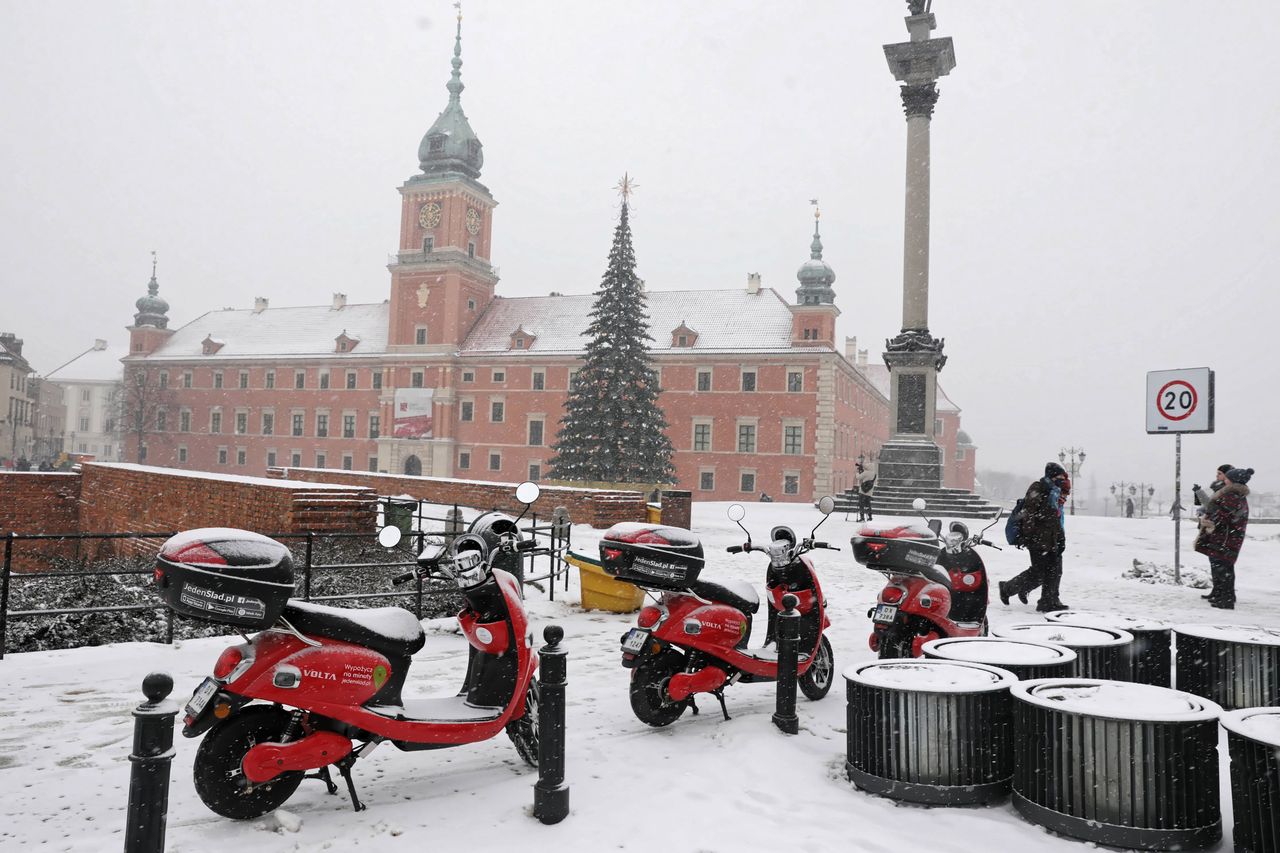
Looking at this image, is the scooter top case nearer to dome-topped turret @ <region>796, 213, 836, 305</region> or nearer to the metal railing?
the metal railing

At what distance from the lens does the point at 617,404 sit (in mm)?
33000

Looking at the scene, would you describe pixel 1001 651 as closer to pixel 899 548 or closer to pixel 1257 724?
pixel 899 548

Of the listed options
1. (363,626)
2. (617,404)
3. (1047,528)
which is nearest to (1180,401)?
(1047,528)

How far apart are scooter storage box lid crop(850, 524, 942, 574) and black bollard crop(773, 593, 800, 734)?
109 cm

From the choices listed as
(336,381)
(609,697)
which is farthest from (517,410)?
(609,697)

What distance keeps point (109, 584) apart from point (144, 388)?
60.5m

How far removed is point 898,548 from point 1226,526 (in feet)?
22.2

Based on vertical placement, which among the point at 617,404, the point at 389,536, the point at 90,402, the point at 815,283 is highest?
the point at 815,283

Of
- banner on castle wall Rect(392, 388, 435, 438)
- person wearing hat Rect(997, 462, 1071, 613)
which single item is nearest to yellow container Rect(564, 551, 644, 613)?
person wearing hat Rect(997, 462, 1071, 613)

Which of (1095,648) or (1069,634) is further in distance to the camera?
(1069,634)

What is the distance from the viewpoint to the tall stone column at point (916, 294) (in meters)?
26.3

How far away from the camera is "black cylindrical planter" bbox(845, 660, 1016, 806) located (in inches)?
169

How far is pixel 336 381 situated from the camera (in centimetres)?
5759

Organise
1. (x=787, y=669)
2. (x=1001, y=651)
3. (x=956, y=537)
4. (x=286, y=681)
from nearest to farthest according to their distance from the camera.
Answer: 1. (x=286, y=681)
2. (x=1001, y=651)
3. (x=787, y=669)
4. (x=956, y=537)
